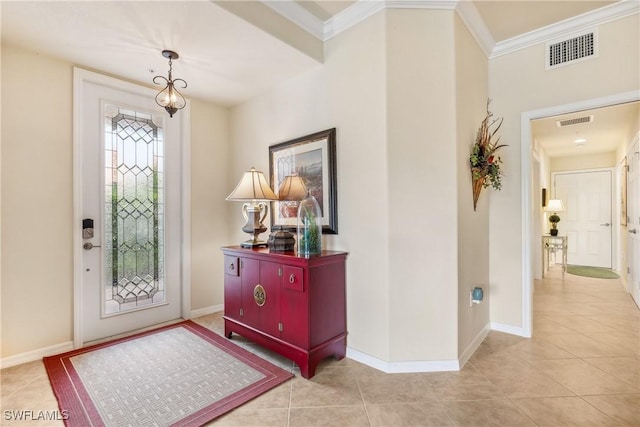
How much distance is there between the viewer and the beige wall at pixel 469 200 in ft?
7.82

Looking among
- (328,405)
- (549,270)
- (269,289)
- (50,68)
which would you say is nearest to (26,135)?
(50,68)

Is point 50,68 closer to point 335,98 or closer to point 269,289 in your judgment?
point 335,98

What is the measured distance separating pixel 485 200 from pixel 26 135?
4078 mm

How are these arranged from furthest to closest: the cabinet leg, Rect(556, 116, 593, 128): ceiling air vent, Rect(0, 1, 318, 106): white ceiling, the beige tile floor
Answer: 1. Rect(556, 116, 593, 128): ceiling air vent
2. the cabinet leg
3. Rect(0, 1, 318, 106): white ceiling
4. the beige tile floor

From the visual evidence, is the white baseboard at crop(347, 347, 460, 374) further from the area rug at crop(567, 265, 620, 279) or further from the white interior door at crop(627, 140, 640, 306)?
the area rug at crop(567, 265, 620, 279)

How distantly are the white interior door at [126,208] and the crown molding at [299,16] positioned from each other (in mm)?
1724

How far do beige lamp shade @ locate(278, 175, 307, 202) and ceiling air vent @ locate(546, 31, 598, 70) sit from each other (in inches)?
99.0

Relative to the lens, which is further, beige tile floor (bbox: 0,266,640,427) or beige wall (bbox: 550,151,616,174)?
beige wall (bbox: 550,151,616,174)

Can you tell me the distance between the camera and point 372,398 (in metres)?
1.97

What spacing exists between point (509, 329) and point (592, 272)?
14.8ft

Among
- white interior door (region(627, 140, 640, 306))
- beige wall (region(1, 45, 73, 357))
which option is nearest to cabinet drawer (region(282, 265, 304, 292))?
beige wall (region(1, 45, 73, 357))

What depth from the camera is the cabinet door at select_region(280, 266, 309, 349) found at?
7.34 ft

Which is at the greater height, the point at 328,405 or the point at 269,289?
the point at 269,289

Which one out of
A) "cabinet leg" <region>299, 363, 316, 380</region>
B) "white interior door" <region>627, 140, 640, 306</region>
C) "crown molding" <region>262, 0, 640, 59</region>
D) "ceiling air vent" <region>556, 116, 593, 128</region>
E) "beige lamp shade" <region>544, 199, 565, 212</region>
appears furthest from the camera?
"beige lamp shade" <region>544, 199, 565, 212</region>
